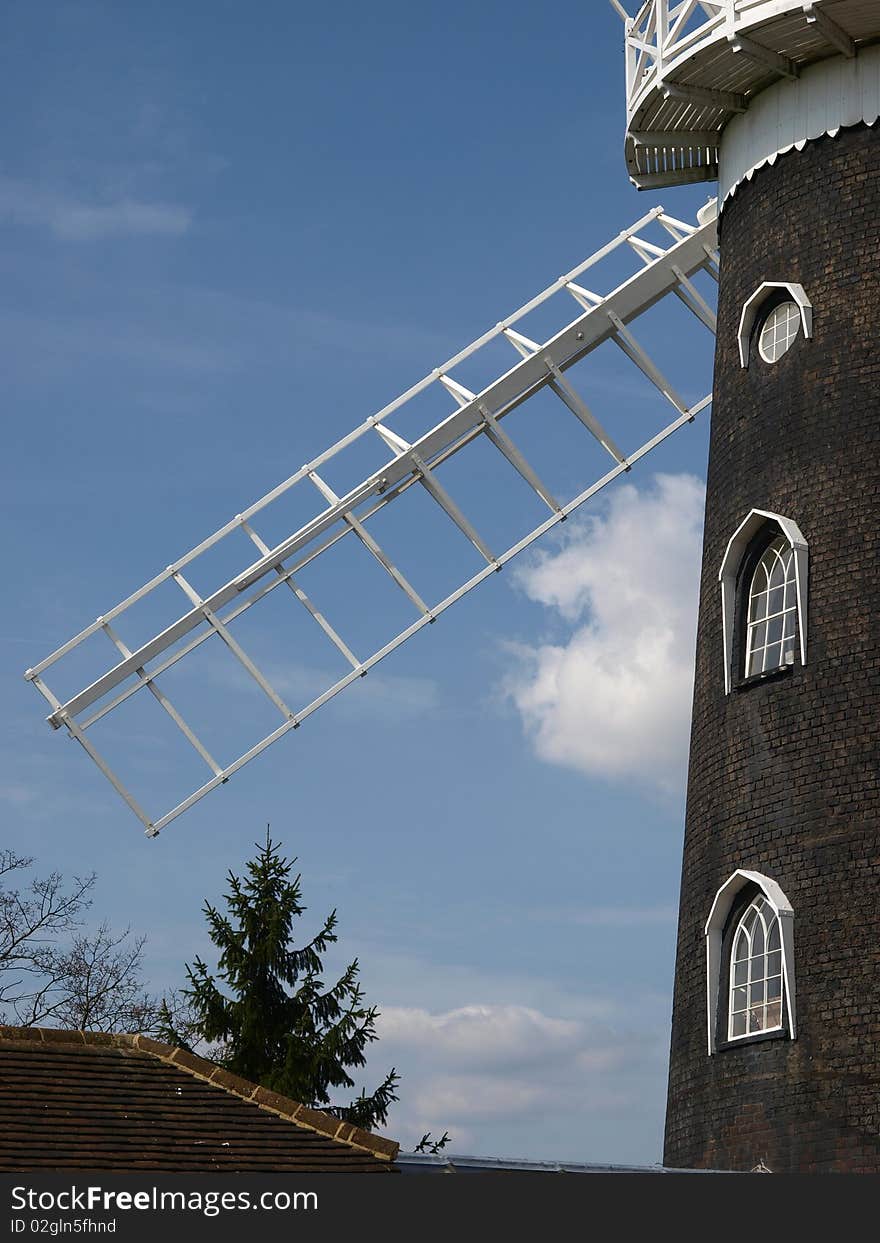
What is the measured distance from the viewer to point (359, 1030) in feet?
89.2

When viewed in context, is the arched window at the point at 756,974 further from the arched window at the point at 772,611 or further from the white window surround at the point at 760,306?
the white window surround at the point at 760,306

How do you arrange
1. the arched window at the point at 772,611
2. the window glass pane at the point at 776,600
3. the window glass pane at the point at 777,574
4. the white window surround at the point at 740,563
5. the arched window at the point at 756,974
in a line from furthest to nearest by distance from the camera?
the window glass pane at the point at 777,574, the window glass pane at the point at 776,600, the arched window at the point at 772,611, the white window surround at the point at 740,563, the arched window at the point at 756,974

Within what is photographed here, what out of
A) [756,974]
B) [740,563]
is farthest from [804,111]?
[756,974]

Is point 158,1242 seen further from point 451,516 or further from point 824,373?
point 451,516

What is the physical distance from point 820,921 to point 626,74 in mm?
9756

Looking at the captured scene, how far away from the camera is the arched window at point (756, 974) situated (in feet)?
56.7

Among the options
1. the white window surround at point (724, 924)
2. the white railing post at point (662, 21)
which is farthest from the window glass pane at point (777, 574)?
the white railing post at point (662, 21)

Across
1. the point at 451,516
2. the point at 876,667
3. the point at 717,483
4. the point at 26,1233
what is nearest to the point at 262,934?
the point at 451,516

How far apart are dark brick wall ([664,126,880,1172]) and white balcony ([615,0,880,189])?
0.99m

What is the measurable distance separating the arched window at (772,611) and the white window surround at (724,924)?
6.39 ft

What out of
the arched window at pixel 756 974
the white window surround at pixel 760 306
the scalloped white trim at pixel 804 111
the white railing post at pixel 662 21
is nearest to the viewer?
the arched window at pixel 756 974

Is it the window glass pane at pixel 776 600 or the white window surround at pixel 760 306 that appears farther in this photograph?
the white window surround at pixel 760 306

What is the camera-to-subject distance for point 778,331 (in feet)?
63.6

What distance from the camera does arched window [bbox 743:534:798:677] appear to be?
1819cm
